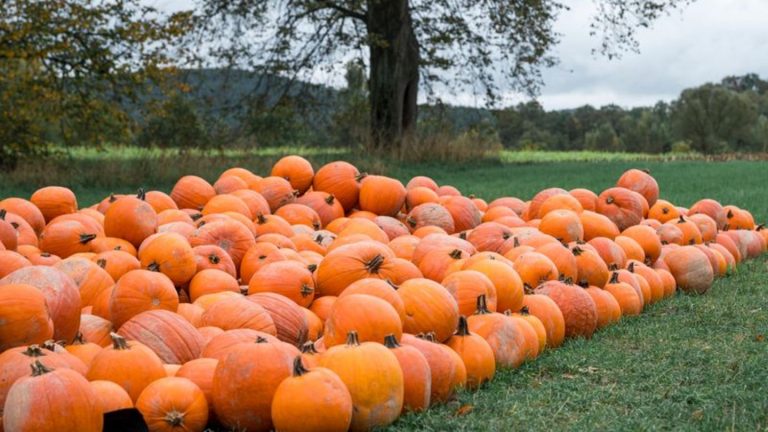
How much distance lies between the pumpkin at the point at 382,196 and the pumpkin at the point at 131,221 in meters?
1.55

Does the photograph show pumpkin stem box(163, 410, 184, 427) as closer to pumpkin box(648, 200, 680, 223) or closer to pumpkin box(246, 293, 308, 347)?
pumpkin box(246, 293, 308, 347)

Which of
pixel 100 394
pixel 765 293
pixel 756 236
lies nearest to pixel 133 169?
pixel 756 236

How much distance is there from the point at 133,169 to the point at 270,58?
530 centimetres

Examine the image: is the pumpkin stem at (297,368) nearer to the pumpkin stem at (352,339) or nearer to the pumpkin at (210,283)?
the pumpkin stem at (352,339)

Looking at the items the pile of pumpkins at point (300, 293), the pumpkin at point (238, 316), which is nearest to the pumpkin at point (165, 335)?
the pile of pumpkins at point (300, 293)

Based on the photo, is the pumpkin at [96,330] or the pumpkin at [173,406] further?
the pumpkin at [96,330]

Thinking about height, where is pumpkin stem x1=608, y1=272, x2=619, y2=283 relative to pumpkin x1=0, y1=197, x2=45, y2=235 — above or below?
below

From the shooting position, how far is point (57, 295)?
120 inches

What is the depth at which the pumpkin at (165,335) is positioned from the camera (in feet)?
9.89

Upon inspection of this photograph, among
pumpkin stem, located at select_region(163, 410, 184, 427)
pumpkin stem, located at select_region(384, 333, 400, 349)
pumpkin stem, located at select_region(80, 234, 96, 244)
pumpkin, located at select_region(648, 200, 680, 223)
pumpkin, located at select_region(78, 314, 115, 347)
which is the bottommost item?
pumpkin stem, located at select_region(163, 410, 184, 427)

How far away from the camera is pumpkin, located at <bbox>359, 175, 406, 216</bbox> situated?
5.59m

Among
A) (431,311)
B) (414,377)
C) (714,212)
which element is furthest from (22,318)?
(714,212)

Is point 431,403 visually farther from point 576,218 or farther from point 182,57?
point 182,57

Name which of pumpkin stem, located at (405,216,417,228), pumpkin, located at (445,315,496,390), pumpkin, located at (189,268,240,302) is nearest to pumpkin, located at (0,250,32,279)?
pumpkin, located at (189,268,240,302)
